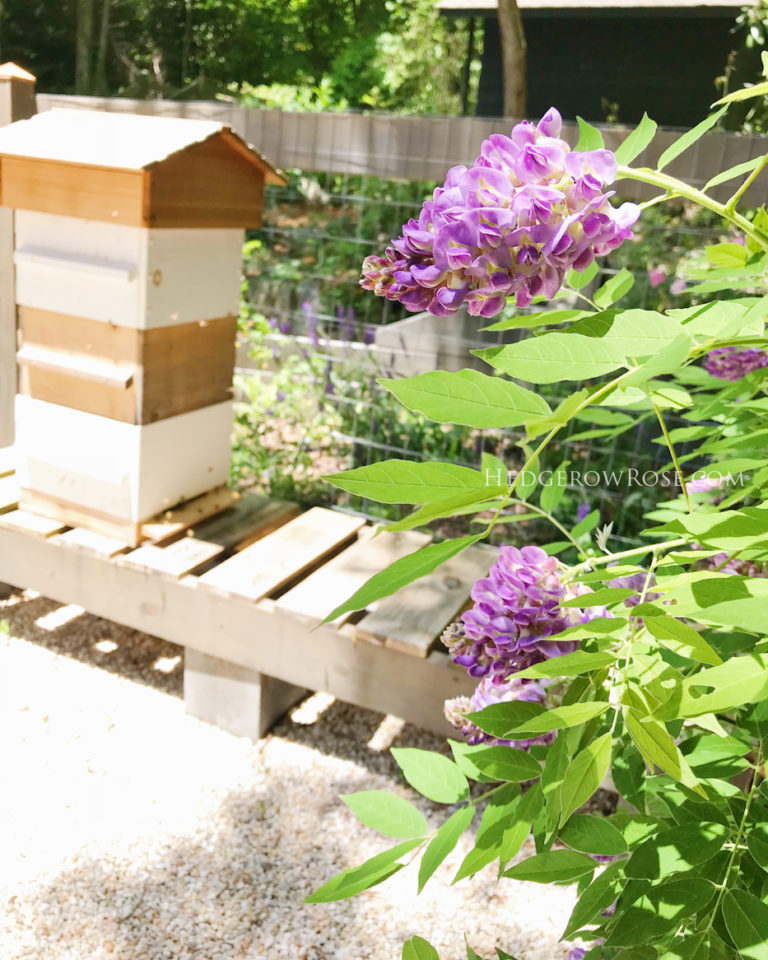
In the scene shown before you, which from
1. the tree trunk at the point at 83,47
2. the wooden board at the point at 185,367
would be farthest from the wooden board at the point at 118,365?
the tree trunk at the point at 83,47

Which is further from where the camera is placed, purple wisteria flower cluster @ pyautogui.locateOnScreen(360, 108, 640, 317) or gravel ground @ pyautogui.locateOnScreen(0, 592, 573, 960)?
gravel ground @ pyautogui.locateOnScreen(0, 592, 573, 960)

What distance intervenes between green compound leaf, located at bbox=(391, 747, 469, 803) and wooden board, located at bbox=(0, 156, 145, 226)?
1.51 meters

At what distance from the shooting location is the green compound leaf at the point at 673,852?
75 centimetres

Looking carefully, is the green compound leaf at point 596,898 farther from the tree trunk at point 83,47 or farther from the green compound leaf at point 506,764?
the tree trunk at point 83,47

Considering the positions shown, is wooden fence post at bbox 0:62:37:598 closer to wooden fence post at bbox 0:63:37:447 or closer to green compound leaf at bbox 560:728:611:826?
wooden fence post at bbox 0:63:37:447

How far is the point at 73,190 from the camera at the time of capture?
2135mm

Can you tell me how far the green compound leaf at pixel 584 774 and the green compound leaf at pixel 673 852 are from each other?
0.14 m

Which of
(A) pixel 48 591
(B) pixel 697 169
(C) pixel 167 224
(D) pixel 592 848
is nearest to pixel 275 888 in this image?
(A) pixel 48 591

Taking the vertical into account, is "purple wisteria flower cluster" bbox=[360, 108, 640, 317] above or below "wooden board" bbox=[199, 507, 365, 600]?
above

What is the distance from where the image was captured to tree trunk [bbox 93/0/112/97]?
13.4 metres

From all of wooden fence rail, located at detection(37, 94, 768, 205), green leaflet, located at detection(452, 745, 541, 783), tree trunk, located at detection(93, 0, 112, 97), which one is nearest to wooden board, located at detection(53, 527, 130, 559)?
wooden fence rail, located at detection(37, 94, 768, 205)

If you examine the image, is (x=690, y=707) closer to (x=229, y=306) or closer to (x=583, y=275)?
(x=583, y=275)

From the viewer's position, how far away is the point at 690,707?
52 centimetres

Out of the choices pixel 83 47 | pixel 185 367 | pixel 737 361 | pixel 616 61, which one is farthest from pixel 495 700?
pixel 83 47
